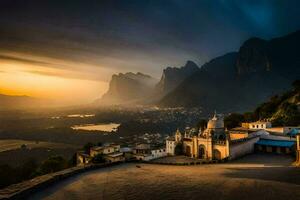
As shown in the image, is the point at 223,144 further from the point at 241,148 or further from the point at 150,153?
the point at 150,153

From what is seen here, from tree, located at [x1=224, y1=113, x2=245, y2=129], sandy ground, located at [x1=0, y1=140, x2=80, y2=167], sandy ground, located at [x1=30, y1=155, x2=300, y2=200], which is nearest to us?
sandy ground, located at [x1=30, y1=155, x2=300, y2=200]

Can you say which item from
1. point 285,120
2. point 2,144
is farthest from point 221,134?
point 2,144

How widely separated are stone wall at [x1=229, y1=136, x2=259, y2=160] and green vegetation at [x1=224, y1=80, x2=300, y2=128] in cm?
1286

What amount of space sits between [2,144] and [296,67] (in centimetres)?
15141

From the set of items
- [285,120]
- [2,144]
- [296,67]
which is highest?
[296,67]

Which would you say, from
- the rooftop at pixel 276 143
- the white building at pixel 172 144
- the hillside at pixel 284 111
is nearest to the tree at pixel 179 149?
the white building at pixel 172 144

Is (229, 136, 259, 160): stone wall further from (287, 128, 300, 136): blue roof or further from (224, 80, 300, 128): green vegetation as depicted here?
(224, 80, 300, 128): green vegetation

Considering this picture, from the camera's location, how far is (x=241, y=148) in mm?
33094

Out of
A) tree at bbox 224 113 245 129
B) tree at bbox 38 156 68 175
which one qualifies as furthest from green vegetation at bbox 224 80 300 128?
tree at bbox 38 156 68 175

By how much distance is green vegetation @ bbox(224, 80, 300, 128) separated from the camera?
4544 cm

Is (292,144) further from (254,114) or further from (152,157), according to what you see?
(254,114)

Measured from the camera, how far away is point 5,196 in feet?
40.5

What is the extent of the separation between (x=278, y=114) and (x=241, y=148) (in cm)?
2121

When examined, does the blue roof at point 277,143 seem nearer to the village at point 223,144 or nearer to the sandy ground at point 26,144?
the village at point 223,144
